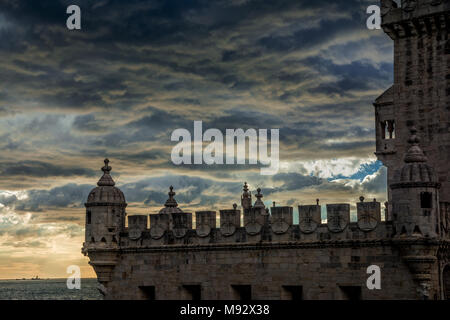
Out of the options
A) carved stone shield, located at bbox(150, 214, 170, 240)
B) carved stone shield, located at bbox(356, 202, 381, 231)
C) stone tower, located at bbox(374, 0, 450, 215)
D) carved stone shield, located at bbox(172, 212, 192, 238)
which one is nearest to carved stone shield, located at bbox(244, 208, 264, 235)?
carved stone shield, located at bbox(172, 212, 192, 238)

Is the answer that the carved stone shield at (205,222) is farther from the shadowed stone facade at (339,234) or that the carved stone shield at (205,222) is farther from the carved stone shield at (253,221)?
the carved stone shield at (253,221)

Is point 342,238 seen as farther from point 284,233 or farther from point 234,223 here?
point 234,223

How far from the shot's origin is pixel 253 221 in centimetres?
3162

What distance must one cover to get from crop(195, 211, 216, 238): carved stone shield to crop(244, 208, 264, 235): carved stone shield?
6.14ft

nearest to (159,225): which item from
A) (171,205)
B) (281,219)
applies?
(281,219)

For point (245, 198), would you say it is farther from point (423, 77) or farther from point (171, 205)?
point (423, 77)

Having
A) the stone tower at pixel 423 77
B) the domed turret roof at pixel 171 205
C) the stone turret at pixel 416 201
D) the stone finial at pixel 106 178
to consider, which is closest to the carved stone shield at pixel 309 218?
the stone turret at pixel 416 201

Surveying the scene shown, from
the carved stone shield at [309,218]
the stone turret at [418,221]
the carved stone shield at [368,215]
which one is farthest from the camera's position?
the carved stone shield at [309,218]

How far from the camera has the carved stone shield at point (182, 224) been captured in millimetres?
33562

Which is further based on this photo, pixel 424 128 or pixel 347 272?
pixel 424 128

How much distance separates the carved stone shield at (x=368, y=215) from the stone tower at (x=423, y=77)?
5.21 metres
